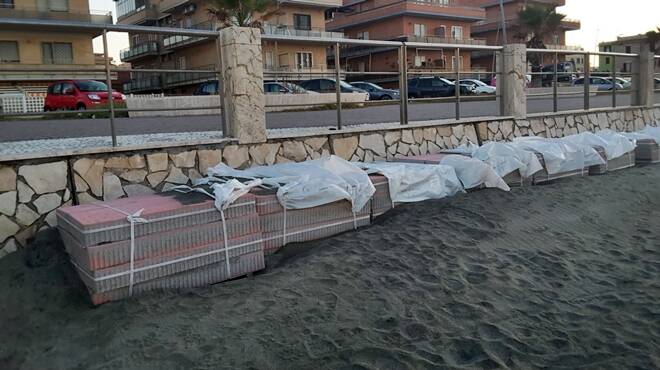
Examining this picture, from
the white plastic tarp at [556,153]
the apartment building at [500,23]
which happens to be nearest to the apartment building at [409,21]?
the apartment building at [500,23]

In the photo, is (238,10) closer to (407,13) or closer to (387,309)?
(407,13)

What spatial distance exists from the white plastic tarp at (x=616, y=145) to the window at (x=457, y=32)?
48043 mm

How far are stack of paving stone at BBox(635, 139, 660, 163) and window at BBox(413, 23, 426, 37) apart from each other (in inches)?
1744

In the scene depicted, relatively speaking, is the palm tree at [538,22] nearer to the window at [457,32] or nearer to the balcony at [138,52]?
the window at [457,32]

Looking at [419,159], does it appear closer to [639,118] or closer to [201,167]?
[201,167]

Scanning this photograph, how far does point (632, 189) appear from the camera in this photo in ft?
26.3

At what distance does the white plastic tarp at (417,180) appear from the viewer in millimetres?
6477

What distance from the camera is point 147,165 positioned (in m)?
5.83

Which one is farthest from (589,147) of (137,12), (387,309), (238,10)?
(137,12)

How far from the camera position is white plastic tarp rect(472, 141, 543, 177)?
758 centimetres

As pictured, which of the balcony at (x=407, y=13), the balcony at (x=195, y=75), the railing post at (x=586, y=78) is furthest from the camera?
the balcony at (x=407, y=13)

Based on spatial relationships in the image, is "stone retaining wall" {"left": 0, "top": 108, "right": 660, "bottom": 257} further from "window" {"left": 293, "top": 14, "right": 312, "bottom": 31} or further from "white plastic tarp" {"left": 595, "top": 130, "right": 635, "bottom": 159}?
"window" {"left": 293, "top": 14, "right": 312, "bottom": 31}

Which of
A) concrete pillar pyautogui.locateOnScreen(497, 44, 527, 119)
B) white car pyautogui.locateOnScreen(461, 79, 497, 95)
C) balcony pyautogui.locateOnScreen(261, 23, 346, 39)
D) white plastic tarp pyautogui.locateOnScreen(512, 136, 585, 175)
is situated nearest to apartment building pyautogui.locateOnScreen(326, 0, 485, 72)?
balcony pyautogui.locateOnScreen(261, 23, 346, 39)

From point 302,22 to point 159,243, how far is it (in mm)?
44434
